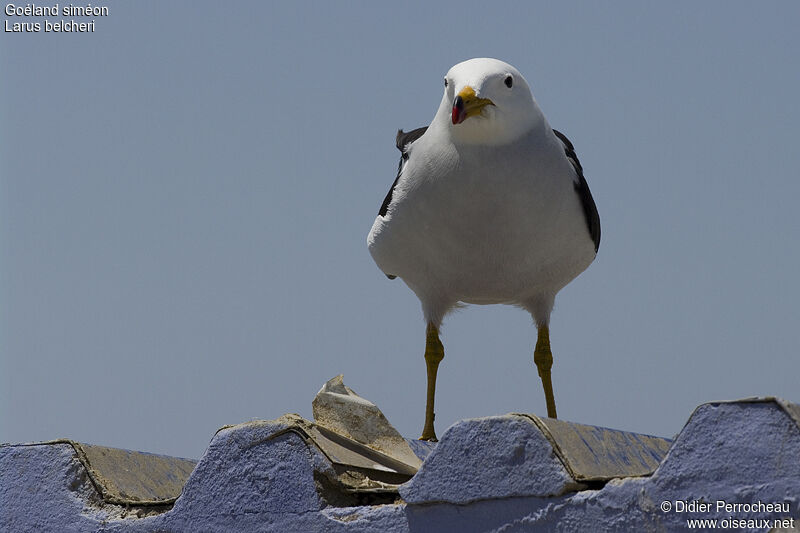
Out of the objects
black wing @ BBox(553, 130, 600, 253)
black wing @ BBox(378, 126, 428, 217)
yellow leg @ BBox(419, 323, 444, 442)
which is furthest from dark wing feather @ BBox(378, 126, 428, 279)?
black wing @ BBox(553, 130, 600, 253)

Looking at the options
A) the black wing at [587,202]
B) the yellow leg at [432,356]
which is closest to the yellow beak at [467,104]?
the black wing at [587,202]

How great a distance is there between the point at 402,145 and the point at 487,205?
1.35 meters

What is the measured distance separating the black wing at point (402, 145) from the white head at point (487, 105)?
0.48m

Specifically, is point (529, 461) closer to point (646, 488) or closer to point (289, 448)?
point (646, 488)

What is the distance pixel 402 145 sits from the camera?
25.9ft

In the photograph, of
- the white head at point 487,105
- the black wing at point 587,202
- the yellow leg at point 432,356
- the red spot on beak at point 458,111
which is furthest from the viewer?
the yellow leg at point 432,356

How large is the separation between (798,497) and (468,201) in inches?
131

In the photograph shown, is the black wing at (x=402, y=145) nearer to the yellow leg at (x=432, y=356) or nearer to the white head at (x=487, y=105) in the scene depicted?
the white head at (x=487, y=105)

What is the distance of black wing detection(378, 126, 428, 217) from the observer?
7518 millimetres

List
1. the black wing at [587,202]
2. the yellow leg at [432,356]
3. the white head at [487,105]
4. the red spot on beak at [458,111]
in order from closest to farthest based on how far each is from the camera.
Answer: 1. the red spot on beak at [458,111]
2. the white head at [487,105]
3. the black wing at [587,202]
4. the yellow leg at [432,356]

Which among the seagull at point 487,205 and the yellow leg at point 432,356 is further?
the yellow leg at point 432,356

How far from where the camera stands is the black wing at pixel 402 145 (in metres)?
7.52

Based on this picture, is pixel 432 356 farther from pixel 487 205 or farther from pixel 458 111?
pixel 458 111

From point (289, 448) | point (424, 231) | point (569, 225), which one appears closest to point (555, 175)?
point (569, 225)
